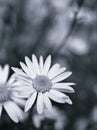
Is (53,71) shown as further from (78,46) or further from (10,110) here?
(78,46)

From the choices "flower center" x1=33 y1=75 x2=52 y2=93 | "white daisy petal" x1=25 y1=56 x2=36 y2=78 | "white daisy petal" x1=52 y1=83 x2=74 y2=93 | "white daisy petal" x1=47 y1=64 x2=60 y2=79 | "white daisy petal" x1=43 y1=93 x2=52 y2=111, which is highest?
"white daisy petal" x1=25 y1=56 x2=36 y2=78

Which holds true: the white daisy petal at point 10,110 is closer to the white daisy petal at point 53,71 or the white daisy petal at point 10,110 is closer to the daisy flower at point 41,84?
the daisy flower at point 41,84

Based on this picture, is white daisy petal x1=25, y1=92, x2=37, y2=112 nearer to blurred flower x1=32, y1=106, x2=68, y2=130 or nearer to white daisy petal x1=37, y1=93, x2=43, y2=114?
white daisy petal x1=37, y1=93, x2=43, y2=114

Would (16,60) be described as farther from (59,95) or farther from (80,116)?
(59,95)

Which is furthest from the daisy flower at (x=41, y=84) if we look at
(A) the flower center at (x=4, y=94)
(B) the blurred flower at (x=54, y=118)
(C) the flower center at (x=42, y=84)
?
(B) the blurred flower at (x=54, y=118)

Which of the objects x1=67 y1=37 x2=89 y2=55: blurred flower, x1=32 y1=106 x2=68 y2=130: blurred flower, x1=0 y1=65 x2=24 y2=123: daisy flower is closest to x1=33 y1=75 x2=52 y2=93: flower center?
x1=0 y1=65 x2=24 y2=123: daisy flower

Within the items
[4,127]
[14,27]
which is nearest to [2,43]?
[14,27]
